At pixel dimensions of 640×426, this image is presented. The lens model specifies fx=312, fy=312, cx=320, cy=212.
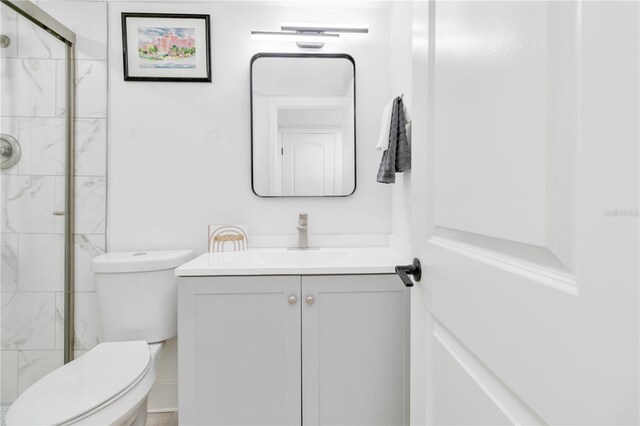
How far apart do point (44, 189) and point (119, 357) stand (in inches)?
33.9

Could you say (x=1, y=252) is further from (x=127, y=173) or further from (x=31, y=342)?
(x=127, y=173)

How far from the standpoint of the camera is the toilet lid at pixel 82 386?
2.93 feet

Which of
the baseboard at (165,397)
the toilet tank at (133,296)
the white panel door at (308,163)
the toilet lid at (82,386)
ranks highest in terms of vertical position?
the white panel door at (308,163)

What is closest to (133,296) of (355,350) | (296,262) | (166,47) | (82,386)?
(82,386)

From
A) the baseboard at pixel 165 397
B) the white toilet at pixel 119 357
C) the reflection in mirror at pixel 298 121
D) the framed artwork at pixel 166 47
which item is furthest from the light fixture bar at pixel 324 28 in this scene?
the baseboard at pixel 165 397

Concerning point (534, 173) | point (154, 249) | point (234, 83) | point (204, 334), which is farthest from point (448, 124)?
point (154, 249)

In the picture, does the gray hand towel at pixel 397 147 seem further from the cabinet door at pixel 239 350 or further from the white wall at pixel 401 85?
the cabinet door at pixel 239 350

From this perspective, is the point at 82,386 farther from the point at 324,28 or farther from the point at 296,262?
the point at 324,28

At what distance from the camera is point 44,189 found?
1.43 meters

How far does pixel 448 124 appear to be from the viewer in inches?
23.6

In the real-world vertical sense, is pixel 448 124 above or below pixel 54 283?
above

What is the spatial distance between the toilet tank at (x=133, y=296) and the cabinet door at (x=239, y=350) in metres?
0.31

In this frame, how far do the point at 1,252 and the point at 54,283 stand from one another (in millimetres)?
296

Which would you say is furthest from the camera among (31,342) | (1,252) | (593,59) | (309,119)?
(309,119)
